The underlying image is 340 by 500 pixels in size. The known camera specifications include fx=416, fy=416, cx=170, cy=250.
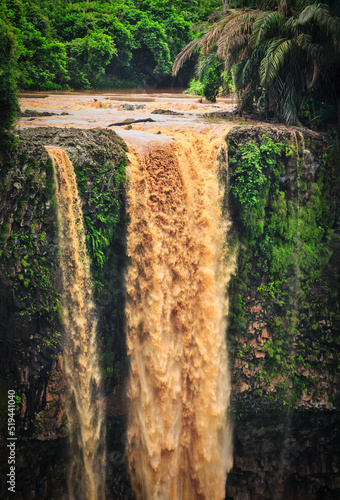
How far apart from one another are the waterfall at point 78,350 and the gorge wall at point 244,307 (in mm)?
206

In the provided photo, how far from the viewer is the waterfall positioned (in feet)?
28.5

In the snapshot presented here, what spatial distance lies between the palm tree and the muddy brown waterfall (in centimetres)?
317

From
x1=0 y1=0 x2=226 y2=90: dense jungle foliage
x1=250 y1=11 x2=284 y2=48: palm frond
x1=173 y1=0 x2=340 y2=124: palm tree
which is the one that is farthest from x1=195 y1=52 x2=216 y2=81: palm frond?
x1=0 y1=0 x2=226 y2=90: dense jungle foliage

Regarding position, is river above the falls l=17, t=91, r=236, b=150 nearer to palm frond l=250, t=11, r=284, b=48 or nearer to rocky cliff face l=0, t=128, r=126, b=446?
rocky cliff face l=0, t=128, r=126, b=446

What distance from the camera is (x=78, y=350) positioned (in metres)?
9.19

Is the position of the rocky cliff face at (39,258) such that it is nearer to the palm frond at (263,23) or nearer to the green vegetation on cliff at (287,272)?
the green vegetation on cliff at (287,272)

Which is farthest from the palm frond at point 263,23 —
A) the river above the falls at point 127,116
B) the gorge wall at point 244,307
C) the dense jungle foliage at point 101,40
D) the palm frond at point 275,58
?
the dense jungle foliage at point 101,40

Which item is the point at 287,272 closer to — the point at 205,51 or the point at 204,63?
the point at 205,51

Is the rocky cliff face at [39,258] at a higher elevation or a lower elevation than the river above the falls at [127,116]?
lower

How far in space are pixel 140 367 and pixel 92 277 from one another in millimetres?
2385

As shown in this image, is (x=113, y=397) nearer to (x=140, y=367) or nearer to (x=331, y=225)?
(x=140, y=367)

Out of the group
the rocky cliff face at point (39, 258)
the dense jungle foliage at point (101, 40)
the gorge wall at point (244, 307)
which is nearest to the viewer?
the rocky cliff face at point (39, 258)

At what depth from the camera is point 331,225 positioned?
37.3 feet

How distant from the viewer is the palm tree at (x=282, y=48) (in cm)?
1071
